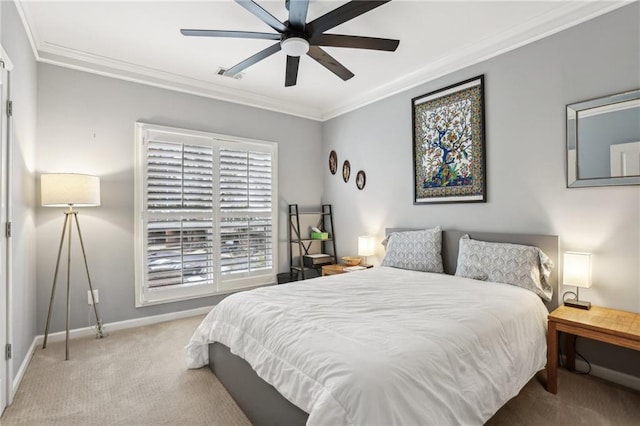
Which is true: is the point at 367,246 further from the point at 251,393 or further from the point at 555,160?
the point at 251,393

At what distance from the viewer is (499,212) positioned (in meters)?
3.04

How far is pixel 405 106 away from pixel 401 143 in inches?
17.5

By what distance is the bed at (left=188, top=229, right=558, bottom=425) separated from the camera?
1.28 metres

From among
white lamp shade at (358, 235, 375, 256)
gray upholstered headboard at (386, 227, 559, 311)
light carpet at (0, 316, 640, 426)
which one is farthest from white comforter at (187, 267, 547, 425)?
white lamp shade at (358, 235, 375, 256)

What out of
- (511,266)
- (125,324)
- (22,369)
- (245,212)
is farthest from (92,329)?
(511,266)

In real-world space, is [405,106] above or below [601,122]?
above

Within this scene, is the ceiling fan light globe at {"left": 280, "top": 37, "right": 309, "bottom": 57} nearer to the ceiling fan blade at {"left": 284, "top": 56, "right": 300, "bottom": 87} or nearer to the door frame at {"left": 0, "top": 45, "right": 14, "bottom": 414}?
the ceiling fan blade at {"left": 284, "top": 56, "right": 300, "bottom": 87}

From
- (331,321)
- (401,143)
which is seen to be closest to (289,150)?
(401,143)

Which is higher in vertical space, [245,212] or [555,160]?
[555,160]

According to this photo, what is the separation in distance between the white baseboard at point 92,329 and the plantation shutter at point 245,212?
2.05 ft

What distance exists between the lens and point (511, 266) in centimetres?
262

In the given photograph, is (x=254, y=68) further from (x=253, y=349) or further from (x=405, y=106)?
(x=253, y=349)

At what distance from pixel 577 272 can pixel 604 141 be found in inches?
40.1

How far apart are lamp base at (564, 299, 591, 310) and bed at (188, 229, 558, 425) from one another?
0.67 ft
